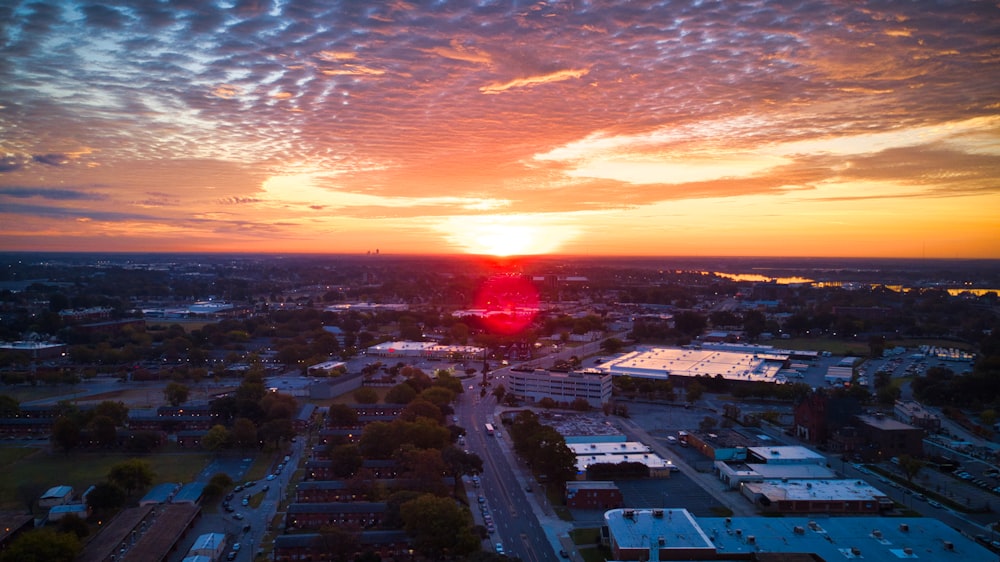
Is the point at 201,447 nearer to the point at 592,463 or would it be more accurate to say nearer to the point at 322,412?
the point at 322,412

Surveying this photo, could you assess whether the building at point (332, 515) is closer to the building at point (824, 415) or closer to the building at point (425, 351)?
the building at point (824, 415)

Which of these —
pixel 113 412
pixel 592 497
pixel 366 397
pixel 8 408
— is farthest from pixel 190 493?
pixel 8 408

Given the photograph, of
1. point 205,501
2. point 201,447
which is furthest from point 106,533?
point 201,447

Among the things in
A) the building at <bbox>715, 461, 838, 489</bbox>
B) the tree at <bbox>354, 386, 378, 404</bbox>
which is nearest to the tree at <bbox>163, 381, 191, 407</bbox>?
the tree at <bbox>354, 386, 378, 404</bbox>

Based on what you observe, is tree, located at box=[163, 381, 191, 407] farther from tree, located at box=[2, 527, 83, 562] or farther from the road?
tree, located at box=[2, 527, 83, 562]

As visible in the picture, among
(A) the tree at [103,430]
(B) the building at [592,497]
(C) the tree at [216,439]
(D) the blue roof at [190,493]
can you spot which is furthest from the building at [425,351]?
(B) the building at [592,497]

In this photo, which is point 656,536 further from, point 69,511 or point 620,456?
point 69,511

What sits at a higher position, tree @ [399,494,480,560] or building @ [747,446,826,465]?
tree @ [399,494,480,560]
